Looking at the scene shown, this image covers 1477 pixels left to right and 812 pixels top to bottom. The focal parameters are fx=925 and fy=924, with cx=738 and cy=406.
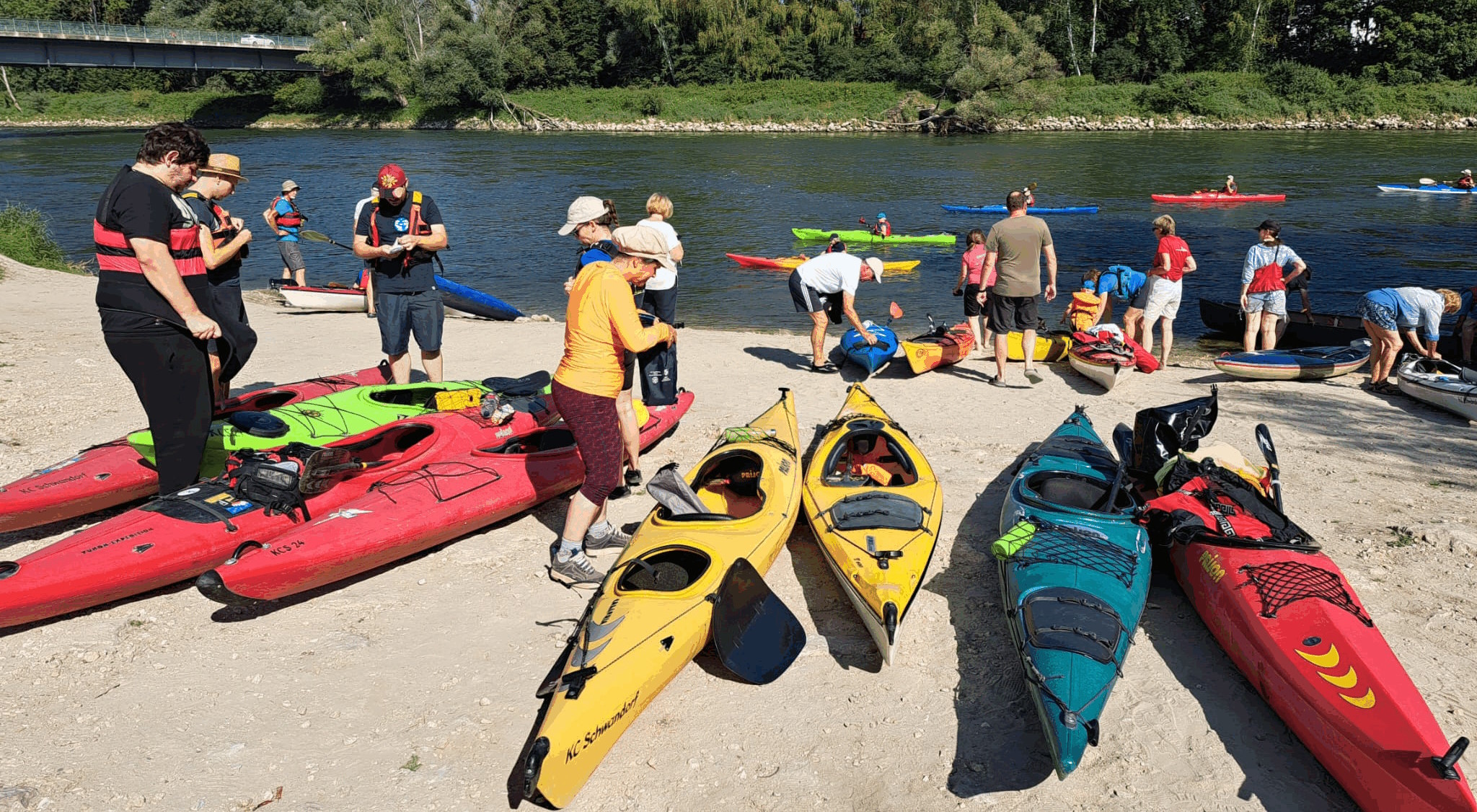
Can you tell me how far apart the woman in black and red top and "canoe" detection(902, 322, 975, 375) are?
6.32 meters

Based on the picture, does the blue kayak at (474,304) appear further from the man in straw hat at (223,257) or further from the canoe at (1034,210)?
the canoe at (1034,210)

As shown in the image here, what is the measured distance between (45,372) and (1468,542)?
1123 centimetres

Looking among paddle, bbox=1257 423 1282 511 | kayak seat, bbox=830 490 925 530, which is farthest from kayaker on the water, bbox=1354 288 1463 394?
kayak seat, bbox=830 490 925 530

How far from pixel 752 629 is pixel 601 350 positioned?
160 centimetres

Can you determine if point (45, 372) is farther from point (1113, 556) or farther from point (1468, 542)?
point (1468, 542)

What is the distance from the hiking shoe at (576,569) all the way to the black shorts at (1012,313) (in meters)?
4.98

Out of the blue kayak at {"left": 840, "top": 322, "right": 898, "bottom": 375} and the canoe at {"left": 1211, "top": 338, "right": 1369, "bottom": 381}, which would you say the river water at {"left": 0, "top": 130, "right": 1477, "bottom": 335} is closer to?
the canoe at {"left": 1211, "top": 338, "right": 1369, "bottom": 381}

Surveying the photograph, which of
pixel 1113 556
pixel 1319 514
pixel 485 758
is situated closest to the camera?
pixel 485 758

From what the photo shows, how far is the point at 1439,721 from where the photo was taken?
4.03 m

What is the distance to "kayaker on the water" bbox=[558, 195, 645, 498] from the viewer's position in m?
5.67

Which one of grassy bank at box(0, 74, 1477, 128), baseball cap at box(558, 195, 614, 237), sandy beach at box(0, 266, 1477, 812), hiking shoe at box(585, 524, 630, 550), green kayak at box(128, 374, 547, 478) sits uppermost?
grassy bank at box(0, 74, 1477, 128)

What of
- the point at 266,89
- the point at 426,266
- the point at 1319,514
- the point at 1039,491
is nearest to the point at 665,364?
the point at 426,266

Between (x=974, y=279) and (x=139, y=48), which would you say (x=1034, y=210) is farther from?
(x=139, y=48)

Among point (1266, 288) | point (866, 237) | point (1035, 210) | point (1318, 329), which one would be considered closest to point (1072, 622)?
point (1266, 288)
